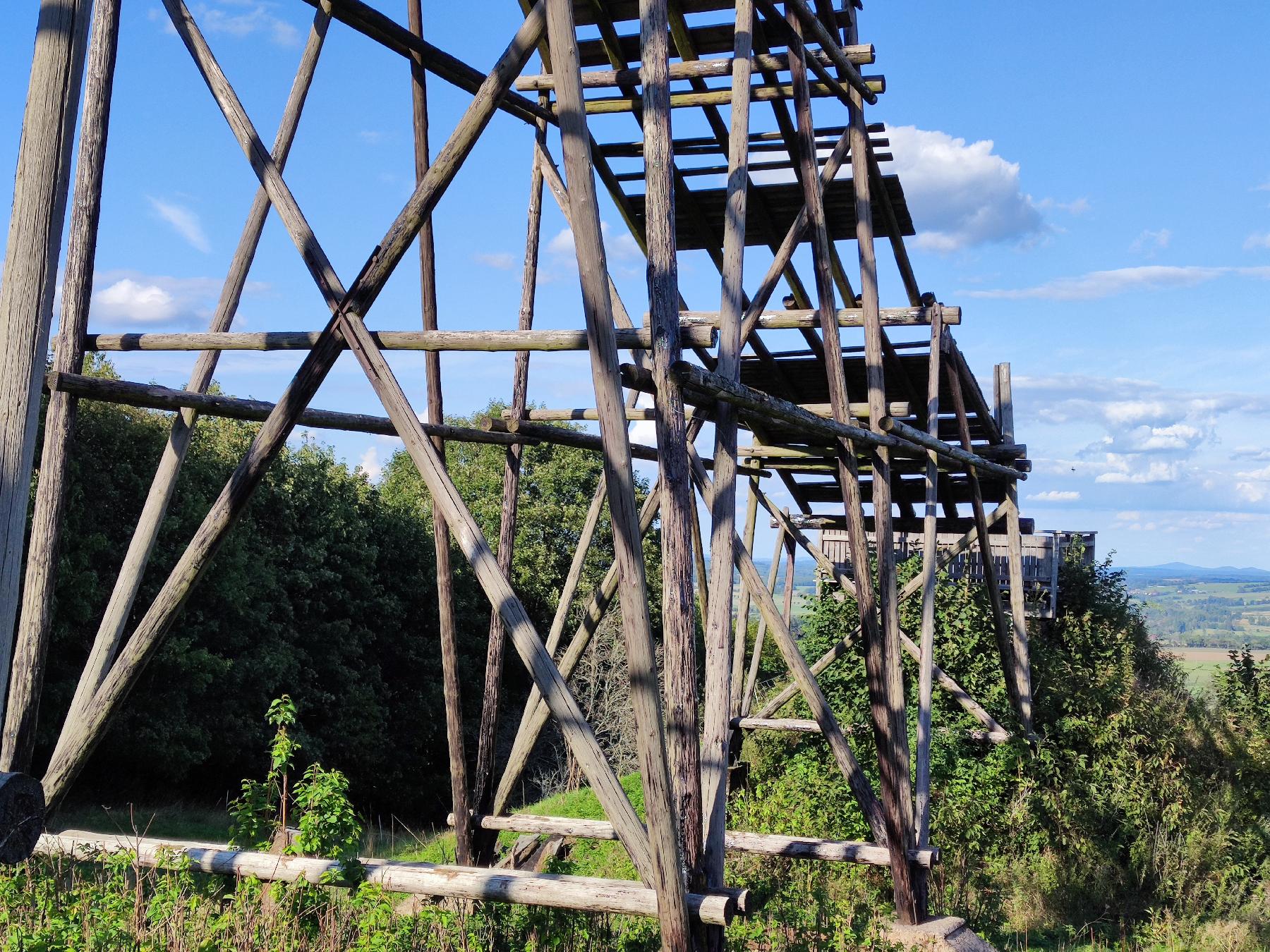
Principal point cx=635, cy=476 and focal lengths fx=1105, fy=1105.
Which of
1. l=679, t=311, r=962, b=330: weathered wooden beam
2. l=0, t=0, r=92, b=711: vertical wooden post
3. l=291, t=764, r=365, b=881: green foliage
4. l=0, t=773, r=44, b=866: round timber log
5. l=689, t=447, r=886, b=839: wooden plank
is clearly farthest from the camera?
l=679, t=311, r=962, b=330: weathered wooden beam

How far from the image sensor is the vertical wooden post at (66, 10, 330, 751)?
18.5 feet

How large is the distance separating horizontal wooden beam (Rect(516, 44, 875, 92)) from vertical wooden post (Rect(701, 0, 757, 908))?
118 centimetres

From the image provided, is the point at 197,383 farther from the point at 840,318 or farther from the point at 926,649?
the point at 926,649

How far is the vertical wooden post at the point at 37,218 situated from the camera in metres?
3.96

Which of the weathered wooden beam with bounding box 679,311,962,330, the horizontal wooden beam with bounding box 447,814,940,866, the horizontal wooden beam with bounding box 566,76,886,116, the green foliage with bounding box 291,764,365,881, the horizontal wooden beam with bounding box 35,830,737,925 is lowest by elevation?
the horizontal wooden beam with bounding box 447,814,940,866

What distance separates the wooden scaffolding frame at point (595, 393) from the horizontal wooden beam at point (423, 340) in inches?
0.5

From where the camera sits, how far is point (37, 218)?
4133mm

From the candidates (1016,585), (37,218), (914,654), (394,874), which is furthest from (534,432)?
(1016,585)

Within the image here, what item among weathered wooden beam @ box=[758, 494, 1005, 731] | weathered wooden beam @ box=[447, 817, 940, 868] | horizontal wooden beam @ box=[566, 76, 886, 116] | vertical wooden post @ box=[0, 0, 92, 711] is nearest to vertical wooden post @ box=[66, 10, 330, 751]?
vertical wooden post @ box=[0, 0, 92, 711]

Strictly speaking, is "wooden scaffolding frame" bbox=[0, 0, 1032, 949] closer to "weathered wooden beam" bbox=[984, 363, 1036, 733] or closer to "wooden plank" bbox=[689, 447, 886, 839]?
"wooden plank" bbox=[689, 447, 886, 839]

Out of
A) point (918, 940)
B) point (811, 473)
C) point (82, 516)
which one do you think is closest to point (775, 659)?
point (811, 473)

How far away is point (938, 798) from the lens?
1220 cm

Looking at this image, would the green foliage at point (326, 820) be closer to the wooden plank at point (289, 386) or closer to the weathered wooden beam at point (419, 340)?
the wooden plank at point (289, 386)

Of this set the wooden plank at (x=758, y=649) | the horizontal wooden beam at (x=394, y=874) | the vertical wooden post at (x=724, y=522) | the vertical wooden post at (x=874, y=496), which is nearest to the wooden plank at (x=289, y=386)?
the horizontal wooden beam at (x=394, y=874)
